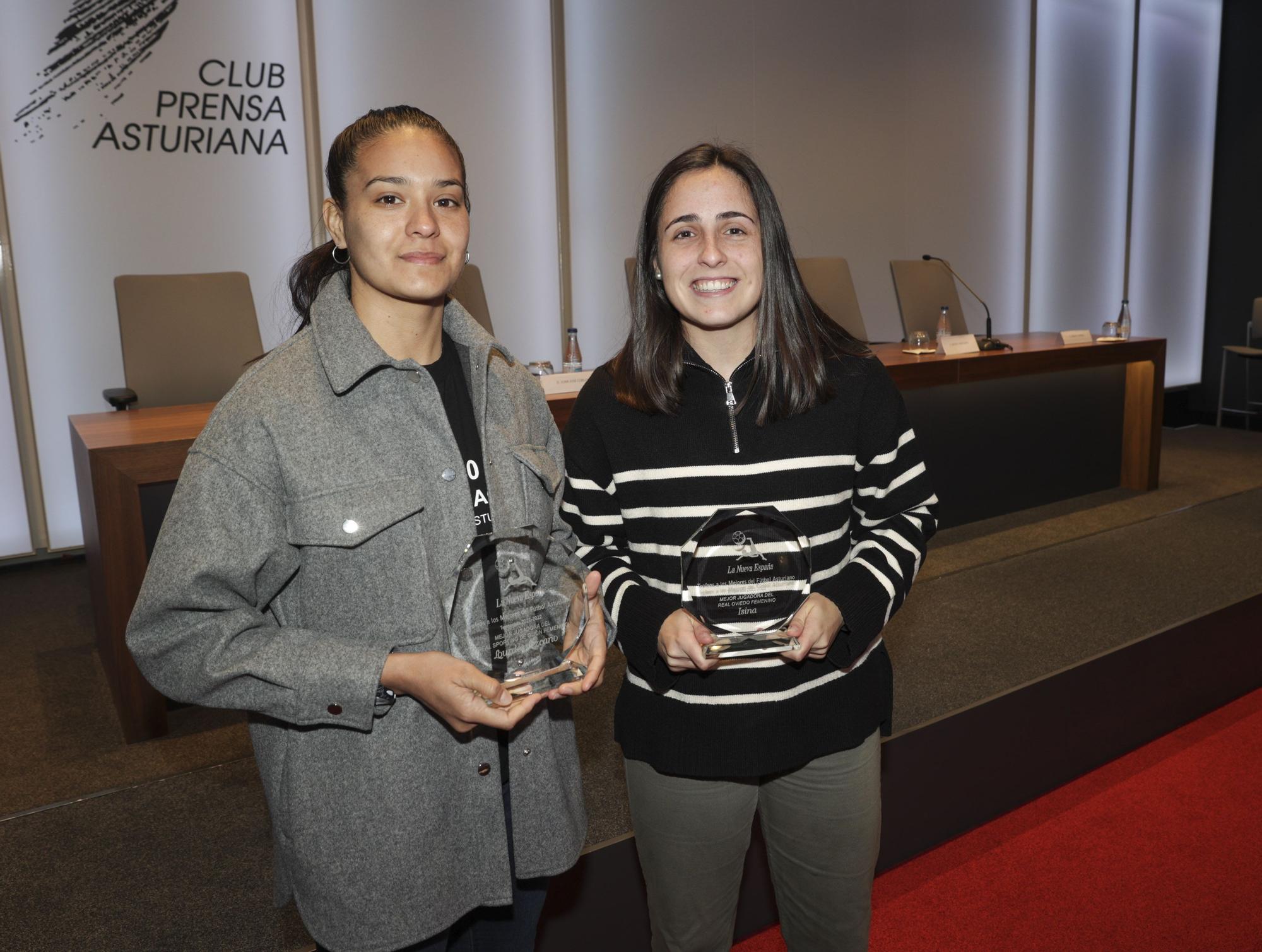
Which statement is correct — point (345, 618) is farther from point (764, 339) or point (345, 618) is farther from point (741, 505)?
point (764, 339)

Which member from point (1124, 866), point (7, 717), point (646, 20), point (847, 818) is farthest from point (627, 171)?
point (847, 818)

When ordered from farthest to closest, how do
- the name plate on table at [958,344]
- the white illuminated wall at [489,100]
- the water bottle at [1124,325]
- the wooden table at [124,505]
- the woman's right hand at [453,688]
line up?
the water bottle at [1124,325], the white illuminated wall at [489,100], the name plate on table at [958,344], the wooden table at [124,505], the woman's right hand at [453,688]

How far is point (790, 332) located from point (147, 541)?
189 cm

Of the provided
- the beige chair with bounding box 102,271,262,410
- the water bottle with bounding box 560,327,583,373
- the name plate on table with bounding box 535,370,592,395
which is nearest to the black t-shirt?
the name plate on table with bounding box 535,370,592,395

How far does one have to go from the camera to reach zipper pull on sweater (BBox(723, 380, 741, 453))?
116cm

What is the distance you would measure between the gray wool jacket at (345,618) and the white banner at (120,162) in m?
3.47

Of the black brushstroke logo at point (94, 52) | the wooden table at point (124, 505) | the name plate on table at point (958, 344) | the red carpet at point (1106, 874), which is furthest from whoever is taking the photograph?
the name plate on table at point (958, 344)

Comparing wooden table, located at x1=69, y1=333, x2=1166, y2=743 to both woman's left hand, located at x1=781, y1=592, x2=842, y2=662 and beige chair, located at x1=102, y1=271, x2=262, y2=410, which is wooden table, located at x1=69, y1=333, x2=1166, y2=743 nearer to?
beige chair, located at x1=102, y1=271, x2=262, y2=410

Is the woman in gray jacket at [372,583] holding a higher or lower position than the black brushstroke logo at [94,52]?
lower

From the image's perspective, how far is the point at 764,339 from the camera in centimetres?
118

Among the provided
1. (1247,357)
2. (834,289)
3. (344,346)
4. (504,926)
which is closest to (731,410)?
(344,346)

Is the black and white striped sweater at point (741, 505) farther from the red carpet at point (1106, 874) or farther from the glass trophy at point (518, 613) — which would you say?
the red carpet at point (1106, 874)

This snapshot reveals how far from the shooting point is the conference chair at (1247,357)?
637cm

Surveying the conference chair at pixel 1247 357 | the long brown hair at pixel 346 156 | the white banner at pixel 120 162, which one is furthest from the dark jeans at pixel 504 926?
the conference chair at pixel 1247 357
